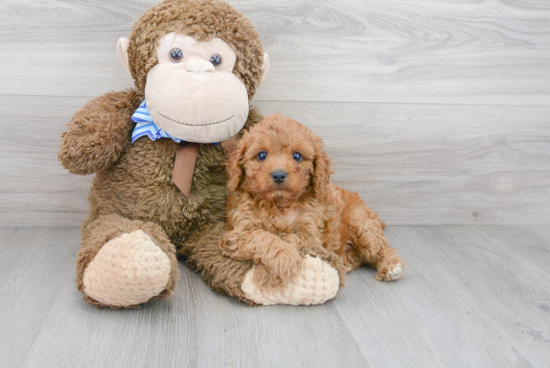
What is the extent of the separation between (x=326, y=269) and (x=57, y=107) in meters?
1.12

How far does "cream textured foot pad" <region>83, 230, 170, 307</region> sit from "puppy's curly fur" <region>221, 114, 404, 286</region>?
238mm

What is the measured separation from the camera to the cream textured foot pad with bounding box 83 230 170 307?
3.63 feet

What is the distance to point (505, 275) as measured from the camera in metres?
1.60

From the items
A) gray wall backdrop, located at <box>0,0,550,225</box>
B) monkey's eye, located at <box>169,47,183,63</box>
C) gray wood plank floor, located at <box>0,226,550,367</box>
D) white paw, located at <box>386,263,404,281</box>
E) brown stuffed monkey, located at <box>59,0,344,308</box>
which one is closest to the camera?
gray wood plank floor, located at <box>0,226,550,367</box>

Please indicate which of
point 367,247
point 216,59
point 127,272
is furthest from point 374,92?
point 127,272

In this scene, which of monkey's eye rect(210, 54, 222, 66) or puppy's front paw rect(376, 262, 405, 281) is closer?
monkey's eye rect(210, 54, 222, 66)

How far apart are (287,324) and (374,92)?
39.7 inches

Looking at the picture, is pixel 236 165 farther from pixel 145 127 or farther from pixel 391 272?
pixel 391 272

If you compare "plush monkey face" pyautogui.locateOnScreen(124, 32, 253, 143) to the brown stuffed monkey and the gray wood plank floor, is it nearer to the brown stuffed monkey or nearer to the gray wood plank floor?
the brown stuffed monkey

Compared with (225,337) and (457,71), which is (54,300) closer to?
(225,337)

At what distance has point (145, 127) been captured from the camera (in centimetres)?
139

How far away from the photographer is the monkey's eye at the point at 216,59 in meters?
1.32

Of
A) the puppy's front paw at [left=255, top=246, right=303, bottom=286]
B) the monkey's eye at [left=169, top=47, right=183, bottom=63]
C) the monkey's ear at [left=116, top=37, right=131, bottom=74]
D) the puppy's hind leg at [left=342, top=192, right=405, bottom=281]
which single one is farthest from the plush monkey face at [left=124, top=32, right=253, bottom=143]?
the puppy's hind leg at [left=342, top=192, right=405, bottom=281]

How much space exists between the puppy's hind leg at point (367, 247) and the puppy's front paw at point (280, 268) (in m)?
0.34
